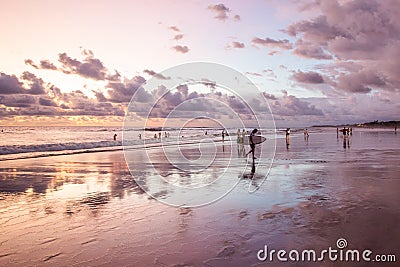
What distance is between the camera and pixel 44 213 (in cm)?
997

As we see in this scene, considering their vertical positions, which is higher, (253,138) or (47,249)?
(253,138)

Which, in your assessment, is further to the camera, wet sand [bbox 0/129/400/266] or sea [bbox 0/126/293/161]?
sea [bbox 0/126/293/161]

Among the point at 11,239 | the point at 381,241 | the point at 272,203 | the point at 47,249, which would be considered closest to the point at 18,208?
the point at 11,239

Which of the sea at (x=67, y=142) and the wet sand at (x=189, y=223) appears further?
the sea at (x=67, y=142)

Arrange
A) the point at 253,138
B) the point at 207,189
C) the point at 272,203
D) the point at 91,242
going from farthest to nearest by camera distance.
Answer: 1. the point at 253,138
2. the point at 207,189
3. the point at 272,203
4. the point at 91,242

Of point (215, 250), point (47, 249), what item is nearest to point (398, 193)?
point (215, 250)

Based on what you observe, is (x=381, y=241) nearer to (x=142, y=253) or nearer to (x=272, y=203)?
(x=272, y=203)

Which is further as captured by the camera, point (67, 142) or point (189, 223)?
point (67, 142)

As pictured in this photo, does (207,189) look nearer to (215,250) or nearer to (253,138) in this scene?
(215,250)

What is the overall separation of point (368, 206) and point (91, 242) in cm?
803

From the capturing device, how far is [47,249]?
6.75 metres

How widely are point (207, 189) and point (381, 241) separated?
7.68 m

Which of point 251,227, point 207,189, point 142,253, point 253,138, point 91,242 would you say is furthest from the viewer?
point 253,138

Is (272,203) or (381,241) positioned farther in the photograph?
(272,203)
